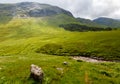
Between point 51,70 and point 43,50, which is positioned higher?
point 51,70

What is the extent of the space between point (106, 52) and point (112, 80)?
50.7 m

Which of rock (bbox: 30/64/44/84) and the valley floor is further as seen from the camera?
the valley floor

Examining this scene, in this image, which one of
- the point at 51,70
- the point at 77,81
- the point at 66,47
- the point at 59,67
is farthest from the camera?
the point at 66,47

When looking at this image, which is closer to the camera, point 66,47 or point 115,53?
point 115,53

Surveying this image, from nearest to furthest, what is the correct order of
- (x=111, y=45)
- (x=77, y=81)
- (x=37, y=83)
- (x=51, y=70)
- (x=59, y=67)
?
1. (x=37, y=83)
2. (x=77, y=81)
3. (x=51, y=70)
4. (x=59, y=67)
5. (x=111, y=45)

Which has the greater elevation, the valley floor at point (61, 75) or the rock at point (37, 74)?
the rock at point (37, 74)

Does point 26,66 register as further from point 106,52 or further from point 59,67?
point 106,52

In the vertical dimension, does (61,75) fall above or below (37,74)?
below

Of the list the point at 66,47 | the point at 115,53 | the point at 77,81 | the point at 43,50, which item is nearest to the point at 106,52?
the point at 115,53

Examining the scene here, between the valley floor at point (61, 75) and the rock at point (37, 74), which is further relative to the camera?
the valley floor at point (61, 75)

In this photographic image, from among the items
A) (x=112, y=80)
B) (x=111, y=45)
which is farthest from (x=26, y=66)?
(x=111, y=45)

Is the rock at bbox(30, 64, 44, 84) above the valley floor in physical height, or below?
above

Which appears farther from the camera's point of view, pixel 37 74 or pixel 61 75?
pixel 61 75

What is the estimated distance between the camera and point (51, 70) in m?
41.7
